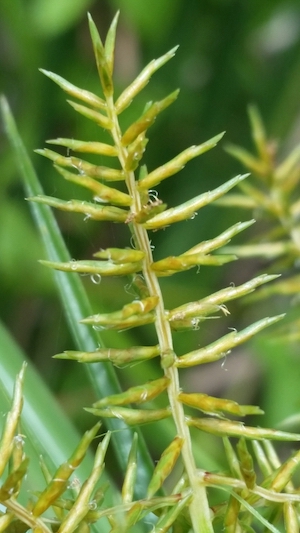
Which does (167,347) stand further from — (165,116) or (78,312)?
(165,116)

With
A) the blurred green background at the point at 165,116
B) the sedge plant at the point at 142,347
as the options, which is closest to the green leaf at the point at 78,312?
the sedge plant at the point at 142,347

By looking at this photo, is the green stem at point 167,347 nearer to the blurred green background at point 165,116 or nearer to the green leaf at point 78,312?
the green leaf at point 78,312

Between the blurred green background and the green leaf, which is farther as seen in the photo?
the blurred green background

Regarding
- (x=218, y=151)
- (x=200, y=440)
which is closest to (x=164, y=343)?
(x=200, y=440)

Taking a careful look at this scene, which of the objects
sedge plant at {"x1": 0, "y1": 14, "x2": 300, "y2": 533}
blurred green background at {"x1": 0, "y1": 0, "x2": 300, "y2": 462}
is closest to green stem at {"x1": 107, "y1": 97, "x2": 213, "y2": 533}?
sedge plant at {"x1": 0, "y1": 14, "x2": 300, "y2": 533}

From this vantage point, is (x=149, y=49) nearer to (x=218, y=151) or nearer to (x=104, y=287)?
(x=218, y=151)

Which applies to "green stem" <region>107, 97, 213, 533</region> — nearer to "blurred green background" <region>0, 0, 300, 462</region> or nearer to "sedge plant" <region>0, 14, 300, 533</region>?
"sedge plant" <region>0, 14, 300, 533</region>
